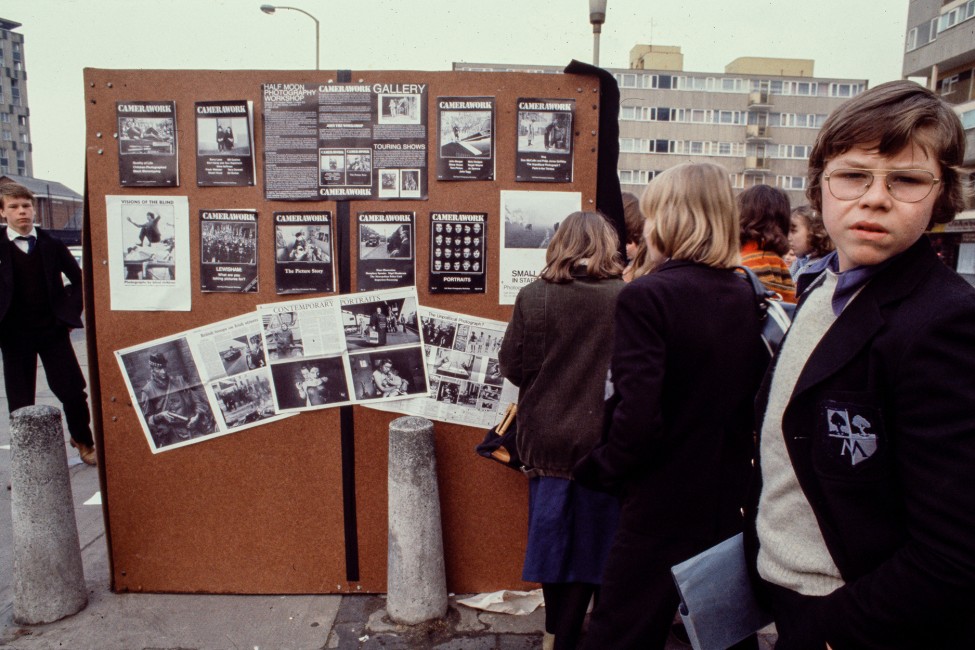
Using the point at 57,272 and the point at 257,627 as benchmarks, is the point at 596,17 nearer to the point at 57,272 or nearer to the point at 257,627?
the point at 57,272

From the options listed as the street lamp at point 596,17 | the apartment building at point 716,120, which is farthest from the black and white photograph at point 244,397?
the apartment building at point 716,120

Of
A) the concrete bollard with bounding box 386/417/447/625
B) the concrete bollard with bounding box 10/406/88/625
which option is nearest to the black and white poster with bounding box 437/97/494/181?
the concrete bollard with bounding box 386/417/447/625

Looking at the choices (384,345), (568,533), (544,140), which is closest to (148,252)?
(384,345)

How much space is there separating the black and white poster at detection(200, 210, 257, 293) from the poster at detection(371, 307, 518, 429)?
0.86m

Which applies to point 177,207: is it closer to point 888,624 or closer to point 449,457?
point 449,457

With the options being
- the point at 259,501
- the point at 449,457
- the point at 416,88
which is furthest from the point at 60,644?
the point at 416,88

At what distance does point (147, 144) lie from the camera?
289 cm

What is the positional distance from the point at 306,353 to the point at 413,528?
977mm

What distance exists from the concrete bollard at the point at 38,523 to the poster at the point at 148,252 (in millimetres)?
687

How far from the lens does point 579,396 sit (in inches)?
98.0

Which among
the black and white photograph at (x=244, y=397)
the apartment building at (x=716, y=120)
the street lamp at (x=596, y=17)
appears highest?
the apartment building at (x=716, y=120)

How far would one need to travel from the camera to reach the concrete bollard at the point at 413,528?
9.46ft

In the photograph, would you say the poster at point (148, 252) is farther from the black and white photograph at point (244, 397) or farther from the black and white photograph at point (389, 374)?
the black and white photograph at point (389, 374)

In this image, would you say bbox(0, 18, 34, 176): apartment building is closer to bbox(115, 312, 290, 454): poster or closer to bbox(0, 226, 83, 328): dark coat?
bbox(0, 226, 83, 328): dark coat
